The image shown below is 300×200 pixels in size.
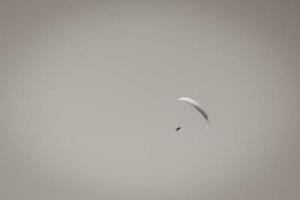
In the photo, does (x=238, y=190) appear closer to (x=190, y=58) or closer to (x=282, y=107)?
(x=282, y=107)

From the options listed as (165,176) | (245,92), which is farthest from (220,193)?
(245,92)

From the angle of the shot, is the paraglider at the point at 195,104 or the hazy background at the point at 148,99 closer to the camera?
the hazy background at the point at 148,99

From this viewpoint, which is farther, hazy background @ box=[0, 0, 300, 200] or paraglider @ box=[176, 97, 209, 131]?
paraglider @ box=[176, 97, 209, 131]

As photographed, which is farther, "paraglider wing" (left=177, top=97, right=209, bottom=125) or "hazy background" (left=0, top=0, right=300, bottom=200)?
"paraglider wing" (left=177, top=97, right=209, bottom=125)

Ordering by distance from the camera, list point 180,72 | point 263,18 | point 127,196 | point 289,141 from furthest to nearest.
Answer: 1. point 127,196
2. point 289,141
3. point 180,72
4. point 263,18

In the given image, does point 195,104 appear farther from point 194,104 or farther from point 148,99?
point 148,99

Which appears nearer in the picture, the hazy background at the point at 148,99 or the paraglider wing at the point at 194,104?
the hazy background at the point at 148,99

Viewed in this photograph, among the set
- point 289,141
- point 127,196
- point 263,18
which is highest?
point 263,18

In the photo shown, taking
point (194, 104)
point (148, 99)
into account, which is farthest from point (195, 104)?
point (148, 99)
